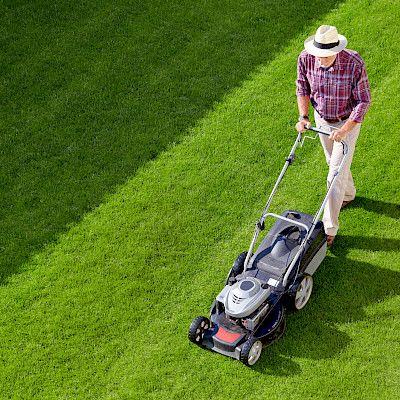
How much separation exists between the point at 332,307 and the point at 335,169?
111cm

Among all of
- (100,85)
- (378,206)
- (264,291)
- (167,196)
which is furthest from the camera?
(100,85)

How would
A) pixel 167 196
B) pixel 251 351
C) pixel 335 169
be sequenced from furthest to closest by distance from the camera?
pixel 167 196, pixel 335 169, pixel 251 351

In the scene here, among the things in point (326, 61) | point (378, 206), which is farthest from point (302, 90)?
point (378, 206)

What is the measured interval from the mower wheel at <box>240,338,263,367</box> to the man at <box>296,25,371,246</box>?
1.40 metres

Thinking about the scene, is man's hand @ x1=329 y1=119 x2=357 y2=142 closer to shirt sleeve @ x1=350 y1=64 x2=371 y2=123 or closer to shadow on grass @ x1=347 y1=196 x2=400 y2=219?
shirt sleeve @ x1=350 y1=64 x2=371 y2=123

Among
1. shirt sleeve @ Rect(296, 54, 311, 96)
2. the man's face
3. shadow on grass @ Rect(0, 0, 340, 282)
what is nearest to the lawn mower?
shirt sleeve @ Rect(296, 54, 311, 96)

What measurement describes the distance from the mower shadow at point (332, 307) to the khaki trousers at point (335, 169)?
294 mm

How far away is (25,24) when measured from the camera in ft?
33.0

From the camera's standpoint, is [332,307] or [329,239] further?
[329,239]

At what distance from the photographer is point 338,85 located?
20.8 ft

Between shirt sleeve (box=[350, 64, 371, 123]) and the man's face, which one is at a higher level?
the man's face

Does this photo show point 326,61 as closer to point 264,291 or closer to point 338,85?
point 338,85

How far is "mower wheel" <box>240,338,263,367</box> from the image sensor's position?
598 centimetres

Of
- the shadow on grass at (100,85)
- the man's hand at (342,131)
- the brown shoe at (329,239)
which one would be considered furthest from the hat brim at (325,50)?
the shadow on grass at (100,85)
